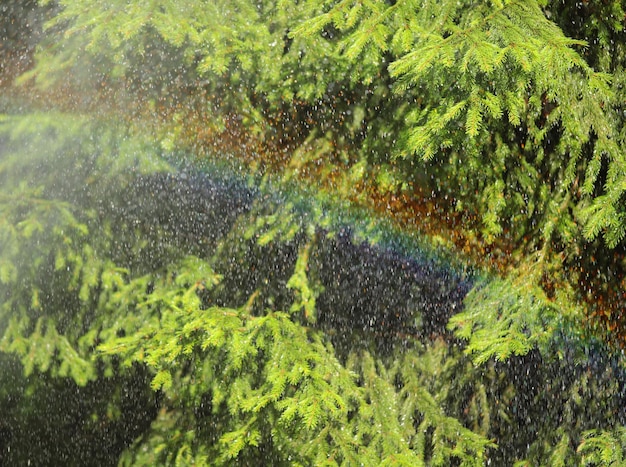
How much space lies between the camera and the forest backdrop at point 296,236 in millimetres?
3602

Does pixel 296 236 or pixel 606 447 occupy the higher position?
pixel 296 236

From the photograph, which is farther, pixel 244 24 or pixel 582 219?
pixel 244 24

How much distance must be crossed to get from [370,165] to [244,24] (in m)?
1.10

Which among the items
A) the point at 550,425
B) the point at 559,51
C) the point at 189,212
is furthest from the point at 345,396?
the point at 559,51

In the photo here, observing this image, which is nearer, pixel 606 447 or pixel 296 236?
pixel 606 447

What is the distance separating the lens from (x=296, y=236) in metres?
4.62

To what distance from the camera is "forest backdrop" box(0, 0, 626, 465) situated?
360 centimetres

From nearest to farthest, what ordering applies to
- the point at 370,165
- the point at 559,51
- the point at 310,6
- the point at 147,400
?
the point at 559,51
the point at 310,6
the point at 370,165
the point at 147,400

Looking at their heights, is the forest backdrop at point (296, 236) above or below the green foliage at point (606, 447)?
above

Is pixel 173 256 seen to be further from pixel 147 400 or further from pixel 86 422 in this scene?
pixel 86 422

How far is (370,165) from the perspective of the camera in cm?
415

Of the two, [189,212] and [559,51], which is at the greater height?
[559,51]

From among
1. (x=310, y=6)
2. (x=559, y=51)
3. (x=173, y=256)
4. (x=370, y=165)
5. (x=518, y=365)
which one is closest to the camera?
(x=559, y=51)

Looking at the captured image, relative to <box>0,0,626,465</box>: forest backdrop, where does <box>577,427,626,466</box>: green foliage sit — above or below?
below
